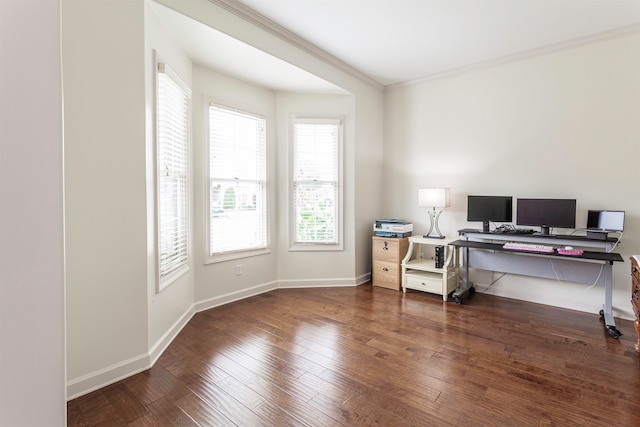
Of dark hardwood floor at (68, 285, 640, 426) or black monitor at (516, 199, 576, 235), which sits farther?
black monitor at (516, 199, 576, 235)

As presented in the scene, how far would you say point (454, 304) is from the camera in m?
3.51

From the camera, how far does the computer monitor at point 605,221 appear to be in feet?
9.50

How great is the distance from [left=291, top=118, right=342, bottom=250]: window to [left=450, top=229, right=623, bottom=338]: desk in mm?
1548

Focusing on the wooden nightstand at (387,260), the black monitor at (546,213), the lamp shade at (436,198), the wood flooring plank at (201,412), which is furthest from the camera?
the wooden nightstand at (387,260)

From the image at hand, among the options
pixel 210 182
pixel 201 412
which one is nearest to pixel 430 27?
pixel 210 182

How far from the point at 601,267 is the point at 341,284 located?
9.05 feet

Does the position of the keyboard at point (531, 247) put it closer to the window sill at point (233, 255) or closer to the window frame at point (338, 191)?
the window frame at point (338, 191)

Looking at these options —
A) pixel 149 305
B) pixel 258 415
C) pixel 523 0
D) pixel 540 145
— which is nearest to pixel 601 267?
pixel 540 145

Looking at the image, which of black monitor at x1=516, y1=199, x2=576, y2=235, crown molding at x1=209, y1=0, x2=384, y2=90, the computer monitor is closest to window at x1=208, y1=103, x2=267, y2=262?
crown molding at x1=209, y1=0, x2=384, y2=90

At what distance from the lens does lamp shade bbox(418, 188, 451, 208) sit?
3809mm

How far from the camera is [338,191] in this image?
418 cm

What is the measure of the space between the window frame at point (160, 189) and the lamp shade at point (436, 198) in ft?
9.00

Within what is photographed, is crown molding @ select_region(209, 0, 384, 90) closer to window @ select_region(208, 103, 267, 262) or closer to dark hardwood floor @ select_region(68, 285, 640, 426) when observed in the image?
window @ select_region(208, 103, 267, 262)

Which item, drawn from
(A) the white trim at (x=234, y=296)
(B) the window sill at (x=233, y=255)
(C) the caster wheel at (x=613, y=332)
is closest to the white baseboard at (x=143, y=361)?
(A) the white trim at (x=234, y=296)
